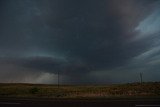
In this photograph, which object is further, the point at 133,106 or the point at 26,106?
the point at 26,106

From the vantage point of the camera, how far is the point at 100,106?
16375 mm

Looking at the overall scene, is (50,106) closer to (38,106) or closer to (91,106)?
(38,106)

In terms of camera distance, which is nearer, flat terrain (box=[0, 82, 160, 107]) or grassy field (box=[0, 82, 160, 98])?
flat terrain (box=[0, 82, 160, 107])

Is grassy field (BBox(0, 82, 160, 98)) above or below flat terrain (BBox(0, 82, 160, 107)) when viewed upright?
above

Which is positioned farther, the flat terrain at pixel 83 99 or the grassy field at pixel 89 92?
the grassy field at pixel 89 92

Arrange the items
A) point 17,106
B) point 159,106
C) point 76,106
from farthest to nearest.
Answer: point 17,106 < point 76,106 < point 159,106

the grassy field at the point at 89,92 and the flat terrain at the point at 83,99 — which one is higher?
the grassy field at the point at 89,92

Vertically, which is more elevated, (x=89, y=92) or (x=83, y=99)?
(x=89, y=92)

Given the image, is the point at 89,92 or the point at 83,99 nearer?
the point at 83,99

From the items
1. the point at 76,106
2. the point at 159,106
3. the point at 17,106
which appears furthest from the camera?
the point at 17,106

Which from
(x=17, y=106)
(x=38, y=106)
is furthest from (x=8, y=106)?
(x=38, y=106)

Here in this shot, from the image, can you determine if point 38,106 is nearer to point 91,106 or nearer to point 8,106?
point 8,106

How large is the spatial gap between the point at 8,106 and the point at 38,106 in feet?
6.94

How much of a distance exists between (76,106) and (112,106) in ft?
7.41
